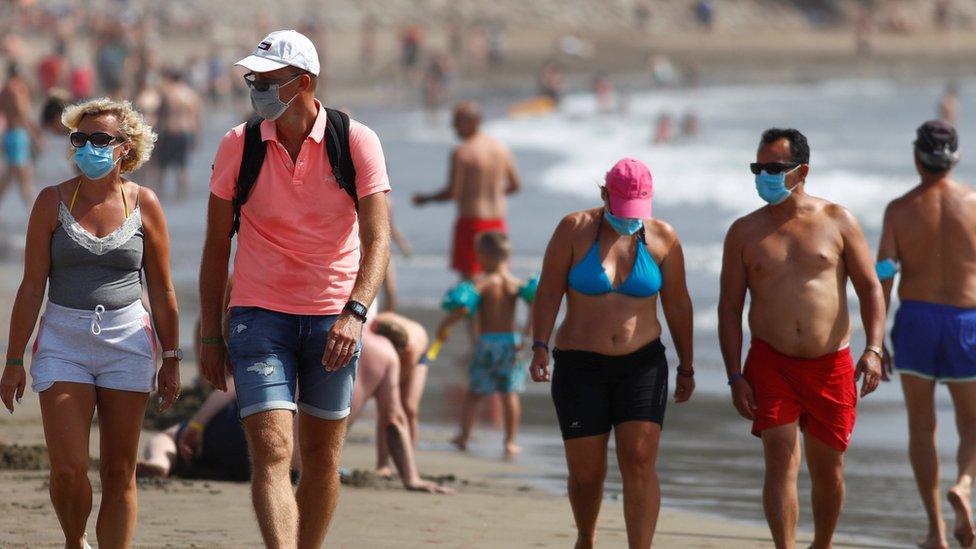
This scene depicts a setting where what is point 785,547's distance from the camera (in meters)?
5.80

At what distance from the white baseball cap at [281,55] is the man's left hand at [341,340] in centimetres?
79

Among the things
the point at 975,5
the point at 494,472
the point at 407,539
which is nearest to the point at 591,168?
the point at 494,472

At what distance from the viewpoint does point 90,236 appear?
5.27 m

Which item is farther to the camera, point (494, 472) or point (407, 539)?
point (494, 472)

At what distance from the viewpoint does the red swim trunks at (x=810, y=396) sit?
5906mm

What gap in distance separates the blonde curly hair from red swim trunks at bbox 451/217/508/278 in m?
6.42

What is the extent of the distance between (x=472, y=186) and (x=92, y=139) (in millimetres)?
6735

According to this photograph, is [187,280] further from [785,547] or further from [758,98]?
[758,98]

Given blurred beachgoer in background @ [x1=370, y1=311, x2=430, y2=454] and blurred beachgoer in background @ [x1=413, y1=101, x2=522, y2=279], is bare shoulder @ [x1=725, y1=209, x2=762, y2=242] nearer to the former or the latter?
blurred beachgoer in background @ [x1=370, y1=311, x2=430, y2=454]

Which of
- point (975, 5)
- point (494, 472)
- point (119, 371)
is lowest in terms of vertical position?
point (494, 472)

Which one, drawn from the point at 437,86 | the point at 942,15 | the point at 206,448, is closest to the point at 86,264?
the point at 206,448

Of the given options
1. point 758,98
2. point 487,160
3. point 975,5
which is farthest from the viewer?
point 975,5

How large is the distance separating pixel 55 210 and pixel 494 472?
3.74 metres

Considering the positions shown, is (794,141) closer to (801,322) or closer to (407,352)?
(801,322)
